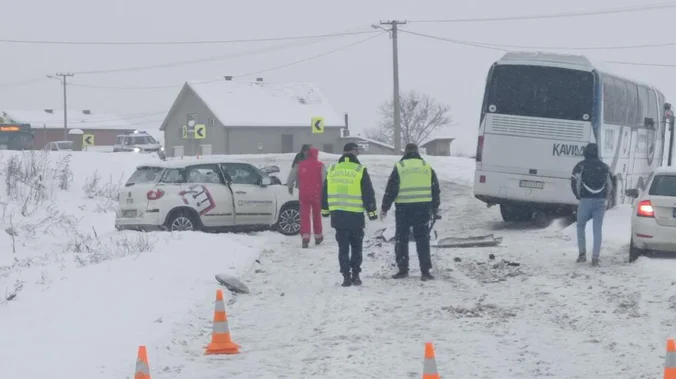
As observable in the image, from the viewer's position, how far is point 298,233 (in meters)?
21.5

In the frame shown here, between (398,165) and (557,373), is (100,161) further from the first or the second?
(557,373)

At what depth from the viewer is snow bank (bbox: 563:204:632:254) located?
1794 cm

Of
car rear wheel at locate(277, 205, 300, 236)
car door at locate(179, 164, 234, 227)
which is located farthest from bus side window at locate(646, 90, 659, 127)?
car door at locate(179, 164, 234, 227)

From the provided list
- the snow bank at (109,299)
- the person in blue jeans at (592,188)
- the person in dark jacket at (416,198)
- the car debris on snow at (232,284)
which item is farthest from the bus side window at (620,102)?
the car debris on snow at (232,284)

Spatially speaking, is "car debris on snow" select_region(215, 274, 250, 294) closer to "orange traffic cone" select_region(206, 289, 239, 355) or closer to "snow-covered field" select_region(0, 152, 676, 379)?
"snow-covered field" select_region(0, 152, 676, 379)

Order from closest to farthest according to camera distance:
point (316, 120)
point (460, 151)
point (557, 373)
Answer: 1. point (557, 373)
2. point (316, 120)
3. point (460, 151)

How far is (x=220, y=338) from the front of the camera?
9.80 m

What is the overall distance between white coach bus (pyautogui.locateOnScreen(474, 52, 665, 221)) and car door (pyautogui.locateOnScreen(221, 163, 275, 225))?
4.81 metres

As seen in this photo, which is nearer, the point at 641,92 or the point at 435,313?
the point at 435,313

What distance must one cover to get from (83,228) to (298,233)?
346 inches

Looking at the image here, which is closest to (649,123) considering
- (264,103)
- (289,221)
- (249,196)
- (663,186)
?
(289,221)

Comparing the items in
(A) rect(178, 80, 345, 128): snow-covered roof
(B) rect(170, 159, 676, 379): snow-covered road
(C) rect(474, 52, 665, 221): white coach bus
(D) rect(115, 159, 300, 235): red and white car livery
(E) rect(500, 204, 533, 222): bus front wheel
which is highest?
(A) rect(178, 80, 345, 128): snow-covered roof

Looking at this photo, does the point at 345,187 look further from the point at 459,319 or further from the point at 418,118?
the point at 418,118

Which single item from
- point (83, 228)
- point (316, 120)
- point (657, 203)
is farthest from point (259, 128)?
point (657, 203)
